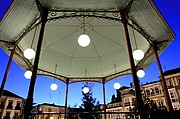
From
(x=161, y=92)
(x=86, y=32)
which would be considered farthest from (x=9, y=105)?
(x=86, y=32)

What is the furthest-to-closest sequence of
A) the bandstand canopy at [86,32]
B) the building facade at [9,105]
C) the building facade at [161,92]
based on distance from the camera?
the building facade at [9,105] < the building facade at [161,92] < the bandstand canopy at [86,32]

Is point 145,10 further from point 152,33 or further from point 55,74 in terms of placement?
point 55,74

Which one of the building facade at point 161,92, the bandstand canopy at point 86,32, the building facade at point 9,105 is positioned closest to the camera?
the bandstand canopy at point 86,32

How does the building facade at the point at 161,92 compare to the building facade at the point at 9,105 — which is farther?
the building facade at the point at 9,105

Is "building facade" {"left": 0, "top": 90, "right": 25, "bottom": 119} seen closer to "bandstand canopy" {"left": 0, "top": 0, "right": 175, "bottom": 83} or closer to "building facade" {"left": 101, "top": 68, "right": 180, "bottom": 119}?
"building facade" {"left": 101, "top": 68, "right": 180, "bottom": 119}

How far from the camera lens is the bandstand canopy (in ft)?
17.5

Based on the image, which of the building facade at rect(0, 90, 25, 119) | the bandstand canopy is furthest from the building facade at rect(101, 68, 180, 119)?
the building facade at rect(0, 90, 25, 119)

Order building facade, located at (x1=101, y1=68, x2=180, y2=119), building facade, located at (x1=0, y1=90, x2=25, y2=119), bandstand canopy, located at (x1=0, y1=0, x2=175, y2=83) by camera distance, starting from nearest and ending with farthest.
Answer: bandstand canopy, located at (x1=0, y1=0, x2=175, y2=83) < building facade, located at (x1=101, y1=68, x2=180, y2=119) < building facade, located at (x1=0, y1=90, x2=25, y2=119)

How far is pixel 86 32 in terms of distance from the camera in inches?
334

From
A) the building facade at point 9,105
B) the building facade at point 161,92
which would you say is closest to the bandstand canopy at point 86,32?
the building facade at point 161,92

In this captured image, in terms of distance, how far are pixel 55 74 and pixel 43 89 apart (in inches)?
3391

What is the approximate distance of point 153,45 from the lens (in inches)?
289

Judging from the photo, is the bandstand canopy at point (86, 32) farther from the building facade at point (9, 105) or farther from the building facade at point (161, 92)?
the building facade at point (9, 105)

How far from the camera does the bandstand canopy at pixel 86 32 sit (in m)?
5.35
